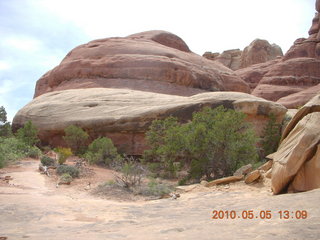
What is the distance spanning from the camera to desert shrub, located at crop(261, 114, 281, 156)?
1602 centimetres

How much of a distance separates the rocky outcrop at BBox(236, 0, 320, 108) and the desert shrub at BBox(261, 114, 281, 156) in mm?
19582

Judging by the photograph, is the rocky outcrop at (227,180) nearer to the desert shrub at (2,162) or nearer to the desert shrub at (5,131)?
the desert shrub at (2,162)

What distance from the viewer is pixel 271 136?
16.0 m

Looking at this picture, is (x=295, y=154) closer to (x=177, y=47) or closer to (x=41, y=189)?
(x=41, y=189)

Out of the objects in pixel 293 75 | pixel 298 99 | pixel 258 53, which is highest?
pixel 258 53

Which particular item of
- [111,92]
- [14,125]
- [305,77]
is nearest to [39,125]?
[14,125]

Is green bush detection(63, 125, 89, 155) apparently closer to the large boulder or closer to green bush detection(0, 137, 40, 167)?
green bush detection(0, 137, 40, 167)

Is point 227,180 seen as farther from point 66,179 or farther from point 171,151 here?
point 66,179

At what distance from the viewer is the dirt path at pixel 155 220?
3.62 meters

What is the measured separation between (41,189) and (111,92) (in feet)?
39.7

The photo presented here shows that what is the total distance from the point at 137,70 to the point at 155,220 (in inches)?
844

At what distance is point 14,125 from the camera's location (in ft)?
73.3

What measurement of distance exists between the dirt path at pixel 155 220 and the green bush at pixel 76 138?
10368 millimetres

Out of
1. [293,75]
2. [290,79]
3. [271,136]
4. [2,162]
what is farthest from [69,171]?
[293,75]
